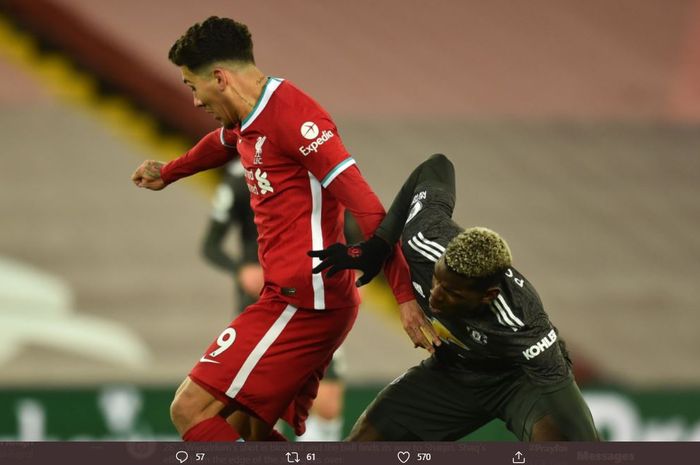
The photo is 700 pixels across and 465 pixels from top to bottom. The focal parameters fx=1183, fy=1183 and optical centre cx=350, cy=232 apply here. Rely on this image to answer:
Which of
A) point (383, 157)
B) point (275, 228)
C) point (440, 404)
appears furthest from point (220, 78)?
point (383, 157)

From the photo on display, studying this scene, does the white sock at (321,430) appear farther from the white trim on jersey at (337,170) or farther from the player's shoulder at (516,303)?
the white trim on jersey at (337,170)

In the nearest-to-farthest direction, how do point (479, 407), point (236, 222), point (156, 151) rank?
point (479, 407) < point (236, 222) < point (156, 151)

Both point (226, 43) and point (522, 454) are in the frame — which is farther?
point (226, 43)

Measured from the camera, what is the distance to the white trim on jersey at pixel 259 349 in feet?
11.9

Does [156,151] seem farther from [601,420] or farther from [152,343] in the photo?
[601,420]

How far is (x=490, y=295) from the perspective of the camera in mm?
3510

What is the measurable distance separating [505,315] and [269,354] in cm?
73

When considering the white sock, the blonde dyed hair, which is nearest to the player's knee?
the blonde dyed hair

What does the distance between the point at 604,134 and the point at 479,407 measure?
16.3 ft

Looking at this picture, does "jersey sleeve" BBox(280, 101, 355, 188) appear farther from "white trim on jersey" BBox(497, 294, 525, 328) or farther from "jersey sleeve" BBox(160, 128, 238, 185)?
"white trim on jersey" BBox(497, 294, 525, 328)

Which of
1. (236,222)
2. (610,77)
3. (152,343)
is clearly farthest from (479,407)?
(610,77)

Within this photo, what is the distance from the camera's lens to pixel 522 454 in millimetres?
3248

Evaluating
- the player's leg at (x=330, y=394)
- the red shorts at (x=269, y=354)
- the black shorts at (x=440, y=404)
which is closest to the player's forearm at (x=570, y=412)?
the black shorts at (x=440, y=404)

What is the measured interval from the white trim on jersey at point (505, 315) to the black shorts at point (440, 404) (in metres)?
0.35
